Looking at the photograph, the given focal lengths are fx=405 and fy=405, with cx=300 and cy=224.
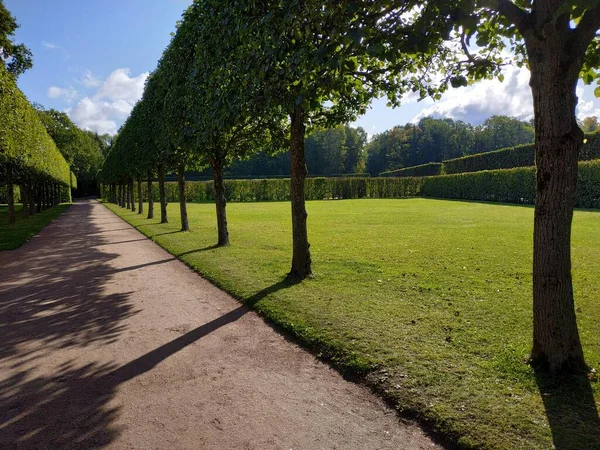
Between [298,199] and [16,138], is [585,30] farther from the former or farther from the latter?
[16,138]

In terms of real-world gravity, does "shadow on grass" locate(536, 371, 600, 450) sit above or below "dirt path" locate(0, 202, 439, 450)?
above

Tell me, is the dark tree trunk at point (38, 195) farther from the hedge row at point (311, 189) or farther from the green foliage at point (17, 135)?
the hedge row at point (311, 189)

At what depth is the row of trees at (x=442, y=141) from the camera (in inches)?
4149

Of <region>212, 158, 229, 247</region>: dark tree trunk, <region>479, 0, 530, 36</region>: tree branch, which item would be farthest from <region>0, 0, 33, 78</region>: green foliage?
<region>479, 0, 530, 36</region>: tree branch

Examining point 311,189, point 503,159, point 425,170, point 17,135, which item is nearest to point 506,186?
point 503,159

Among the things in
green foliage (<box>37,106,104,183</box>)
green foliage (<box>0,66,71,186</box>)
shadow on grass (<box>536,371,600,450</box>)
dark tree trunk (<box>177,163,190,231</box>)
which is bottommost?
shadow on grass (<box>536,371,600,450</box>)

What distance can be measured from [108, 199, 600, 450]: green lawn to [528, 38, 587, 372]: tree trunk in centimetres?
32

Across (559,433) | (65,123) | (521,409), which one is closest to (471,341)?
(521,409)

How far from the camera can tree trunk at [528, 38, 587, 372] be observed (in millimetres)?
3533

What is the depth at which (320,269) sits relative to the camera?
28.5ft

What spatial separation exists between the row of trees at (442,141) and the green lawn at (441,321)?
10055cm

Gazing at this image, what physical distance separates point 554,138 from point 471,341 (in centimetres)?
238

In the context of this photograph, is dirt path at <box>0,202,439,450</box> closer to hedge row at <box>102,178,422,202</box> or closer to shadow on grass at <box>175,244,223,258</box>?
shadow on grass at <box>175,244,223,258</box>

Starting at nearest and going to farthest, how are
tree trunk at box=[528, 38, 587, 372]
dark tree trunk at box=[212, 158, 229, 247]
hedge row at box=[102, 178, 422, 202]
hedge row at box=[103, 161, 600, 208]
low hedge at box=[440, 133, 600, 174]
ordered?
tree trunk at box=[528, 38, 587, 372] < dark tree trunk at box=[212, 158, 229, 247] < low hedge at box=[440, 133, 600, 174] < hedge row at box=[103, 161, 600, 208] < hedge row at box=[102, 178, 422, 202]
